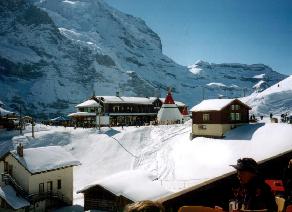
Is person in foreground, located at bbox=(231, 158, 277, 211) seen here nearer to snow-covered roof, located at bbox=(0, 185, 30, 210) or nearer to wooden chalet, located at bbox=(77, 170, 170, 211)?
wooden chalet, located at bbox=(77, 170, 170, 211)

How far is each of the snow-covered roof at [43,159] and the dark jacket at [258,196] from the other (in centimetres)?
3088

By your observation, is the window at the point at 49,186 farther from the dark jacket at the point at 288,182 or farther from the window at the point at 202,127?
the dark jacket at the point at 288,182

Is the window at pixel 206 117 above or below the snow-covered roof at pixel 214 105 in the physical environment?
below

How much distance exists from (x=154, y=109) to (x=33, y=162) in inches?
2398

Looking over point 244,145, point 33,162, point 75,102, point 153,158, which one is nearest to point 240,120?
point 244,145

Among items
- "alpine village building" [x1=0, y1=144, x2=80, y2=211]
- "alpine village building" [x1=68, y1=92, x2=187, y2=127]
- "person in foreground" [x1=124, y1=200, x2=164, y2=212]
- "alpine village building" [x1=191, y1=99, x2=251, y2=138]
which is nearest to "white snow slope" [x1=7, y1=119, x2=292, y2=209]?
"alpine village building" [x1=191, y1=99, x2=251, y2=138]

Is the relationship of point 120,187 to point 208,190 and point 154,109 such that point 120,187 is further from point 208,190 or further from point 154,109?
point 154,109

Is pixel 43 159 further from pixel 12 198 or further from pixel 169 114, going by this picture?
pixel 169 114

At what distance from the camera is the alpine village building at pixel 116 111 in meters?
81.1

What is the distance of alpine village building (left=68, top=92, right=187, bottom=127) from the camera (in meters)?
81.1

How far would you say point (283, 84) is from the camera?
107 m

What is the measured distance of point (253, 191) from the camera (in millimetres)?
4828

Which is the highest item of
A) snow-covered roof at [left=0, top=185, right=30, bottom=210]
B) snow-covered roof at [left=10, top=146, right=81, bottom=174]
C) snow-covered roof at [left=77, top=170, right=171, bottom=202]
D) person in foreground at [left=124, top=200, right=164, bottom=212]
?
person in foreground at [left=124, top=200, right=164, bottom=212]

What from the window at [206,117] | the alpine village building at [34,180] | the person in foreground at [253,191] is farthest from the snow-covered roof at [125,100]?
the person in foreground at [253,191]
